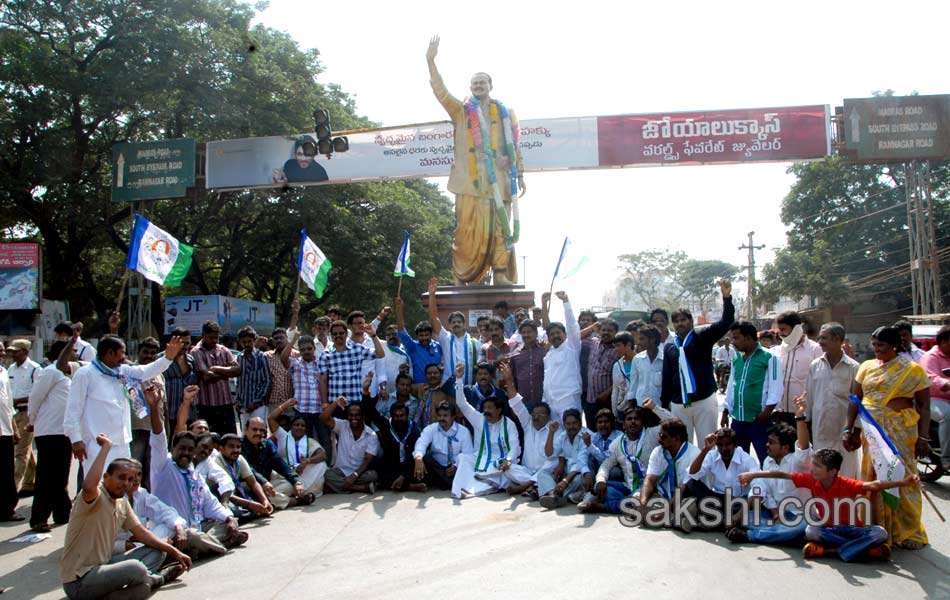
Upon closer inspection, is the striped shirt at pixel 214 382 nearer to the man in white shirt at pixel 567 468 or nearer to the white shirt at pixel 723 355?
the man in white shirt at pixel 567 468

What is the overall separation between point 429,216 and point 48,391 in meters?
21.0

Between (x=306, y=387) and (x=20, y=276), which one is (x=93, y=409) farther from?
(x=20, y=276)

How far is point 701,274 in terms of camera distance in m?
55.1

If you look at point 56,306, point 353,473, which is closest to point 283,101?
point 56,306

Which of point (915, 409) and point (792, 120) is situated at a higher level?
point (792, 120)

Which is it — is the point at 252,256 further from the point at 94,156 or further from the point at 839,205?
the point at 839,205

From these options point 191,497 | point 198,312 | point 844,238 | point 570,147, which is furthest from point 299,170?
point 844,238

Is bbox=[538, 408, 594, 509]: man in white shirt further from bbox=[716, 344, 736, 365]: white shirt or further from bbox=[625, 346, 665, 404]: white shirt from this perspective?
bbox=[716, 344, 736, 365]: white shirt

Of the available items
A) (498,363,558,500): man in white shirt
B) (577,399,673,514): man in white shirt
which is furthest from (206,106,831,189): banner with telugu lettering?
(577,399,673,514): man in white shirt

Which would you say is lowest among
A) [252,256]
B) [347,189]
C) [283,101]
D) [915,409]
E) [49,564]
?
[49,564]

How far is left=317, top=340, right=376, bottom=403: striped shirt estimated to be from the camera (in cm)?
769

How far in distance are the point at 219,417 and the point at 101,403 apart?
2.16m

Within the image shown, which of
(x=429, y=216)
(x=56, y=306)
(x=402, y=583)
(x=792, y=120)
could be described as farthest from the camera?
(x=429, y=216)

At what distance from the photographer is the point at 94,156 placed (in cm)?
1869
